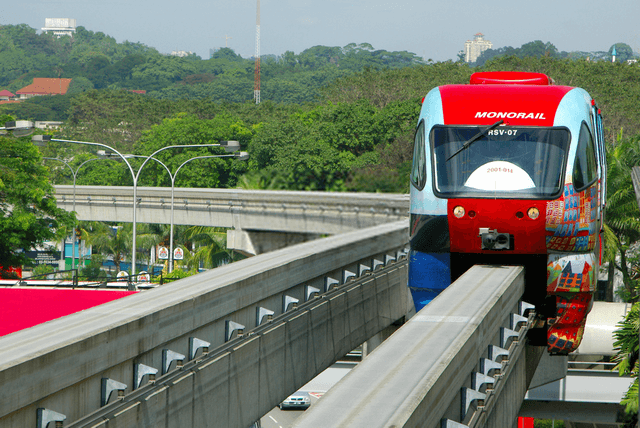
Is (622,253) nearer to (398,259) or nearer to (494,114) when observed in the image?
(398,259)

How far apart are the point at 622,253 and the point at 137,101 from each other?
8898 cm

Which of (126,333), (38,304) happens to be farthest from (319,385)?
(126,333)

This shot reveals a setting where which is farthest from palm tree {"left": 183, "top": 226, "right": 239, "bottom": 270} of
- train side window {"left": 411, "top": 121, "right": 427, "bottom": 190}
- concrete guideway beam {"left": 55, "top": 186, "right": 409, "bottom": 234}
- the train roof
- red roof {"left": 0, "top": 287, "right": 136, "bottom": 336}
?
the train roof

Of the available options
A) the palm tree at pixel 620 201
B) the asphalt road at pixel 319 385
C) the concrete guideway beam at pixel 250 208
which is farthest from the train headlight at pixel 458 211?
the concrete guideway beam at pixel 250 208

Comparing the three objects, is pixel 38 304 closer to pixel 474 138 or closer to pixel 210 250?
pixel 474 138

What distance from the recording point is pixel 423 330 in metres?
6.68

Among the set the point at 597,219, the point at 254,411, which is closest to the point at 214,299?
the point at 254,411

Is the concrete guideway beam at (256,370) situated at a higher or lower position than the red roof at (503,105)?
lower

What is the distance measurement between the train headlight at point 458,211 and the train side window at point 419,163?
564mm

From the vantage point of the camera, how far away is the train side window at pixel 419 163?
10.7m

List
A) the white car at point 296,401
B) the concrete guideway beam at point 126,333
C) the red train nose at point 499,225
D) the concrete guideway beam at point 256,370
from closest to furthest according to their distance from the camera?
the concrete guideway beam at point 126,333
the concrete guideway beam at point 256,370
the red train nose at point 499,225
the white car at point 296,401

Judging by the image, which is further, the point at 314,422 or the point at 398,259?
the point at 398,259

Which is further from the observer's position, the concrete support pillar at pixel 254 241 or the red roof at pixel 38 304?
the concrete support pillar at pixel 254 241

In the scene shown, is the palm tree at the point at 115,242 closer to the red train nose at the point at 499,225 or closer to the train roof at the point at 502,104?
the train roof at the point at 502,104
